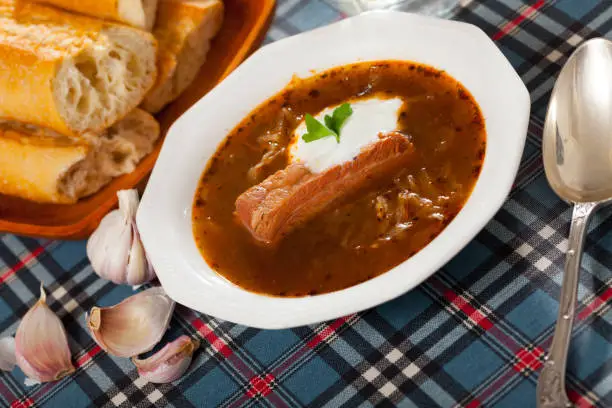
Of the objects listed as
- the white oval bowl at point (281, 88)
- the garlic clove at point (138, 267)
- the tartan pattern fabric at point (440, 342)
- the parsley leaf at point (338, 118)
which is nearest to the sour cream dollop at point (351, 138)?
the parsley leaf at point (338, 118)

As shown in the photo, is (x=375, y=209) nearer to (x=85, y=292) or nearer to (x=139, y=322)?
(x=139, y=322)

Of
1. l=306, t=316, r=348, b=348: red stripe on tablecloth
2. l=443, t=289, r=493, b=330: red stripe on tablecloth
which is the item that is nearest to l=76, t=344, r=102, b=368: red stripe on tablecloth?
l=306, t=316, r=348, b=348: red stripe on tablecloth

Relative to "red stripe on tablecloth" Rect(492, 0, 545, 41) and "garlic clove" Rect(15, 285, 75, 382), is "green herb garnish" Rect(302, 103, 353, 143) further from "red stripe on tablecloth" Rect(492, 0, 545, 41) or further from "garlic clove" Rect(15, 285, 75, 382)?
"garlic clove" Rect(15, 285, 75, 382)

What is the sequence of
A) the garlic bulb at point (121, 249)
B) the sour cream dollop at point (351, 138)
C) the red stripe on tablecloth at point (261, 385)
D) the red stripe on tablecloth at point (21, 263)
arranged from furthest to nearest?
the red stripe on tablecloth at point (21, 263)
the garlic bulb at point (121, 249)
the sour cream dollop at point (351, 138)
the red stripe on tablecloth at point (261, 385)

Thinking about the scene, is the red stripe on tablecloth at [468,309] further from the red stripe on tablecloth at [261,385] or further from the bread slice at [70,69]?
the bread slice at [70,69]

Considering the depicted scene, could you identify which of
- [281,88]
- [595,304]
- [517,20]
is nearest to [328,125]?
[281,88]
